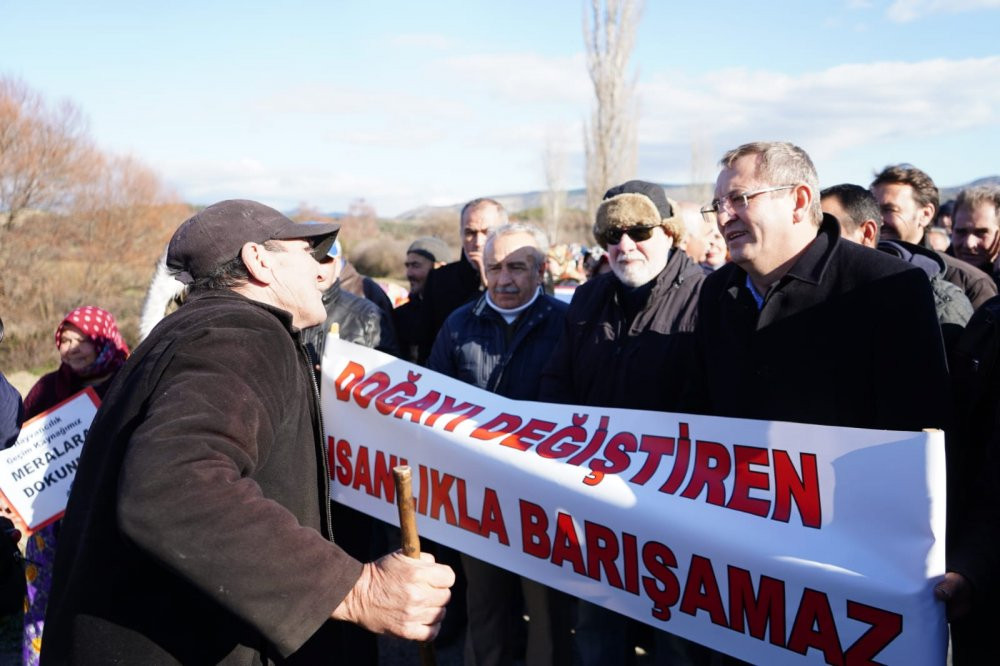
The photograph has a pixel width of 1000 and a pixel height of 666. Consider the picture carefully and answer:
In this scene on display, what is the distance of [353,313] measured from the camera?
432 cm

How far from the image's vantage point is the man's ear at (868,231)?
149 inches

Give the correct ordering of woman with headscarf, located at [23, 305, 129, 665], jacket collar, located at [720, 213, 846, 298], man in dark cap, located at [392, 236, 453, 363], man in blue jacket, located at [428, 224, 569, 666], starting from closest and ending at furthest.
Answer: jacket collar, located at [720, 213, 846, 298] < man in blue jacket, located at [428, 224, 569, 666] < woman with headscarf, located at [23, 305, 129, 665] < man in dark cap, located at [392, 236, 453, 363]

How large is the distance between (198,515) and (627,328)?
2231 millimetres

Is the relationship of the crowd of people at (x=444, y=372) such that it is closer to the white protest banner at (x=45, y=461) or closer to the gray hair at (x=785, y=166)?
the gray hair at (x=785, y=166)

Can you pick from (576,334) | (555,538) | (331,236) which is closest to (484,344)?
(576,334)

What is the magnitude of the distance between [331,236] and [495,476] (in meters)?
1.10

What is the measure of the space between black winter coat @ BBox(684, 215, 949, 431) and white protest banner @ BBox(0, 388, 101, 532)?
315 centimetres

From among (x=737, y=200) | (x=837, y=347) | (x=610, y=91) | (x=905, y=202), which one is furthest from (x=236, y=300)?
(x=610, y=91)

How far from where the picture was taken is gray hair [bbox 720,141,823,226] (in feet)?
8.46

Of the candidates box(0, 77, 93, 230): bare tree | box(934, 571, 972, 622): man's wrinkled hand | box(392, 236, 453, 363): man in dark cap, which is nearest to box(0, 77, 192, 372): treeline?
box(0, 77, 93, 230): bare tree

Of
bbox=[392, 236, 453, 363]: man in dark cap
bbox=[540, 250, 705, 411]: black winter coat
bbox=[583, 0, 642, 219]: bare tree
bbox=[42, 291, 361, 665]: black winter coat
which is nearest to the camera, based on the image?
bbox=[42, 291, 361, 665]: black winter coat

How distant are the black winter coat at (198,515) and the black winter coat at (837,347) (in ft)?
5.10

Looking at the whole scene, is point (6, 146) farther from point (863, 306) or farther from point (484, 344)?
point (863, 306)

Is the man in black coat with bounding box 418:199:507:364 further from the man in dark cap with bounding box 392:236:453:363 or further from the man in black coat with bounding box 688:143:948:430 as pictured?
the man in black coat with bounding box 688:143:948:430
